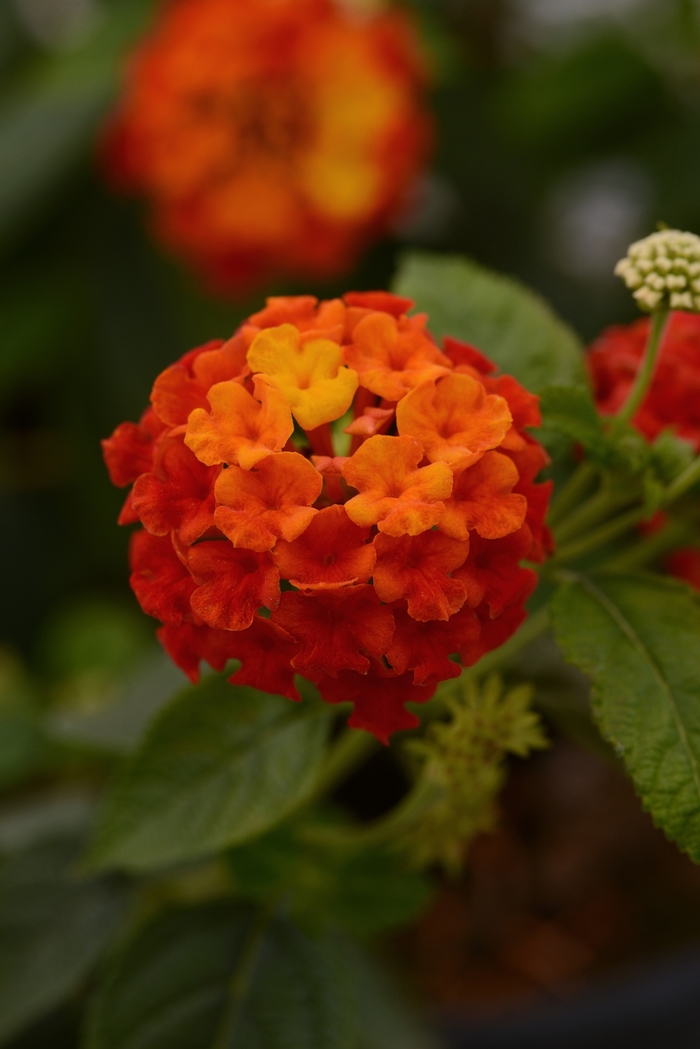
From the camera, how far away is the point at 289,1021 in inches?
19.9

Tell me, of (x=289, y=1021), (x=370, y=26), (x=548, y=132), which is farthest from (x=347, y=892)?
(x=548, y=132)

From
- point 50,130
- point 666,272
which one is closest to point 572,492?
point 666,272

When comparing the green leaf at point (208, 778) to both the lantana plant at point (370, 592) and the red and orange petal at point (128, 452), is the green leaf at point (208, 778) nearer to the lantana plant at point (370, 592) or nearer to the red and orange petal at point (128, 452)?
the lantana plant at point (370, 592)

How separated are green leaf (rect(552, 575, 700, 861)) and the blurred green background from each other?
0.69m

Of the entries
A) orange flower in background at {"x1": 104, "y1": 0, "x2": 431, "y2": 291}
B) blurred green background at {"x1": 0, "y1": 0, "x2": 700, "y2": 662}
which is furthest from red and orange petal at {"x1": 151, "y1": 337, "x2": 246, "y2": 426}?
blurred green background at {"x1": 0, "y1": 0, "x2": 700, "y2": 662}

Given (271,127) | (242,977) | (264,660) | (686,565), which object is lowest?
(242,977)

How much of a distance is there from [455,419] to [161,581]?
12 cm

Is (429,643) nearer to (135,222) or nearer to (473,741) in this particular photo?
(473,741)

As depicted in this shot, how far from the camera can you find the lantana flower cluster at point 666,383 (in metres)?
0.46

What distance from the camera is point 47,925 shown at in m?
0.57

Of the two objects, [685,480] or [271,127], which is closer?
[685,480]

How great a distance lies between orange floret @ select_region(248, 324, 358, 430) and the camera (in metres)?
0.36

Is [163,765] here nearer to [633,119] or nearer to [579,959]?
[579,959]

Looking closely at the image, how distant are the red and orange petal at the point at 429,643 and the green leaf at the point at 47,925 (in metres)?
0.33
